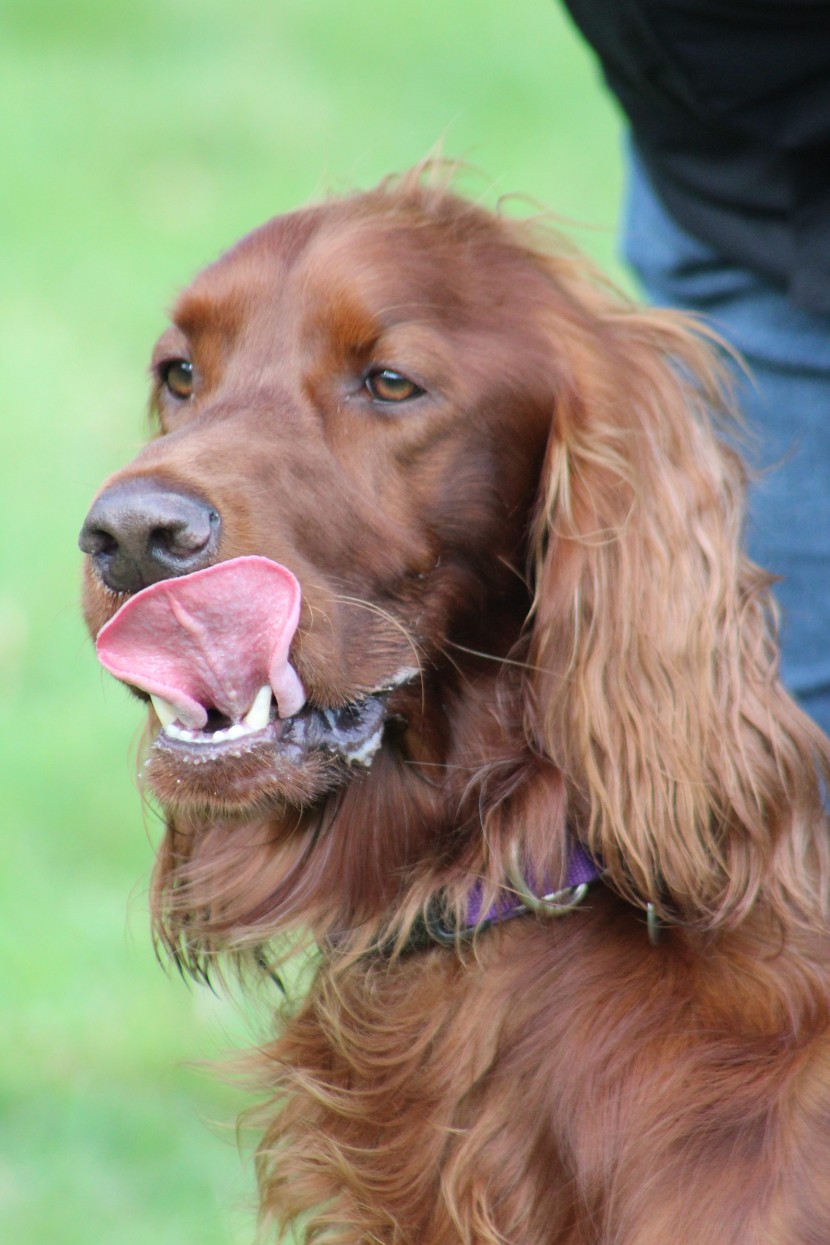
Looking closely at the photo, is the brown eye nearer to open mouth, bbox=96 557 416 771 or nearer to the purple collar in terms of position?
open mouth, bbox=96 557 416 771

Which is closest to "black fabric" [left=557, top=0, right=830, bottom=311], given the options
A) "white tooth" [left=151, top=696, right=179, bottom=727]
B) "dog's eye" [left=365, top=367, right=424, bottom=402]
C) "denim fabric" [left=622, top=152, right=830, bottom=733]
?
"denim fabric" [left=622, top=152, right=830, bottom=733]

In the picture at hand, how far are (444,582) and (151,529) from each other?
0.55 m

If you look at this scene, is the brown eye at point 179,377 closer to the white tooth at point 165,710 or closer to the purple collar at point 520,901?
the white tooth at point 165,710

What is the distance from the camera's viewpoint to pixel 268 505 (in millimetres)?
2441

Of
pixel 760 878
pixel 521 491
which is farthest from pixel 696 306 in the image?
pixel 760 878

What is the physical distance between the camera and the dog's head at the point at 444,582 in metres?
2.45

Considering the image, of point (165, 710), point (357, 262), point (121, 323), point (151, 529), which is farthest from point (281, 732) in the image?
point (121, 323)

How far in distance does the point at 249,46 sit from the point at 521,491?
527 inches

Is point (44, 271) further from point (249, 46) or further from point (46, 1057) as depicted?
point (46, 1057)

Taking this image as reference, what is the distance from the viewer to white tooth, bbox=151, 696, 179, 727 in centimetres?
239

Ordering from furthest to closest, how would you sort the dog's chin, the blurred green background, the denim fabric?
the blurred green background → the denim fabric → the dog's chin

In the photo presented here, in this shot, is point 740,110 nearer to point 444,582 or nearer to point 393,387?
point 393,387

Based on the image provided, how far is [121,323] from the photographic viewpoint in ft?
30.7

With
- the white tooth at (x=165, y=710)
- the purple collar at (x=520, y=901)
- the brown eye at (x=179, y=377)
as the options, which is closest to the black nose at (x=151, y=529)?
the white tooth at (x=165, y=710)
